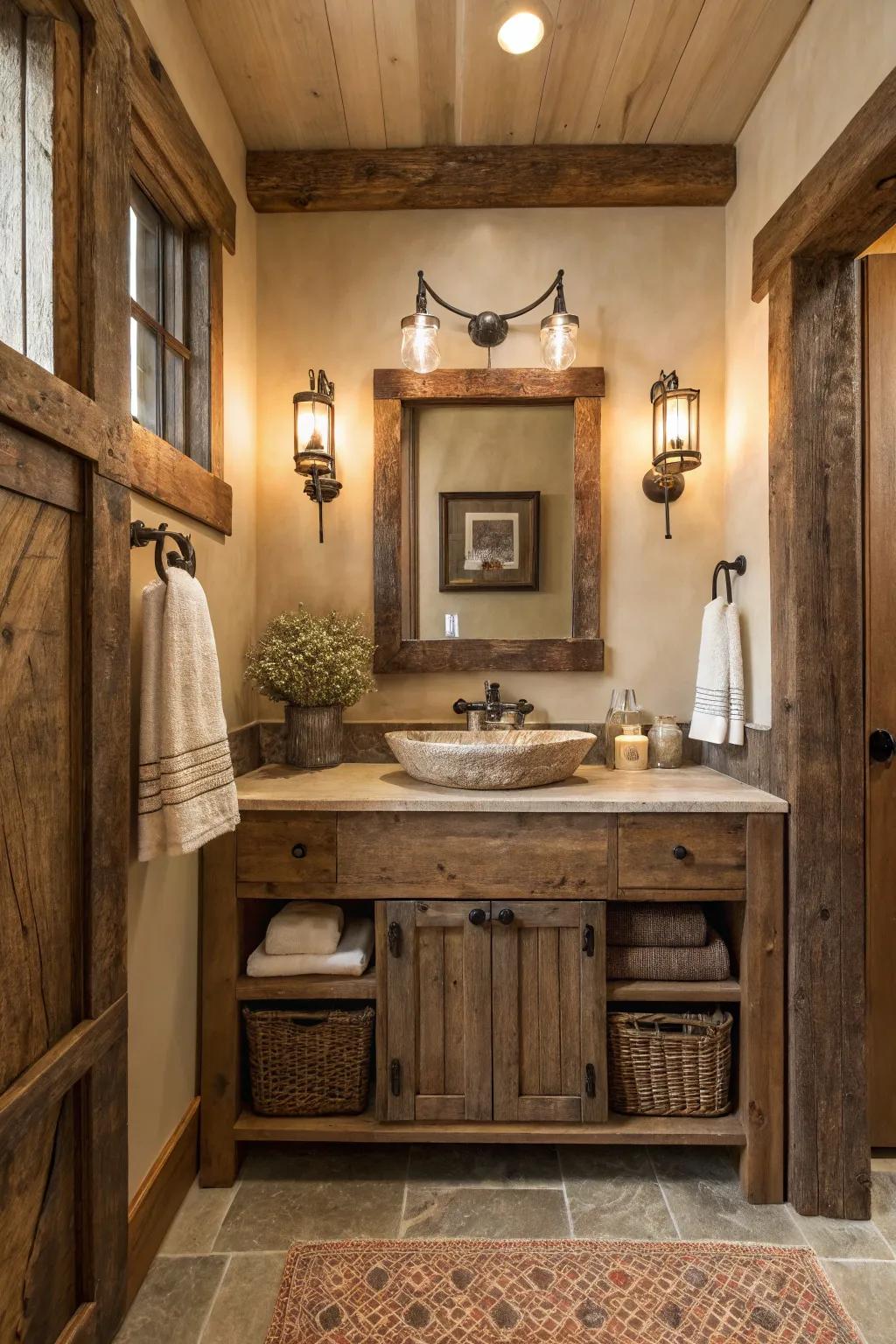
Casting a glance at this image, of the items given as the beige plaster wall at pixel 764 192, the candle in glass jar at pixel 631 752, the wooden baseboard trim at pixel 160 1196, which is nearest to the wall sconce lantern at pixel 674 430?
the beige plaster wall at pixel 764 192

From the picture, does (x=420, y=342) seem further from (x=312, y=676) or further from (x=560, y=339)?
(x=312, y=676)

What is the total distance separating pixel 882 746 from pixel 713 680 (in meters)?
0.42

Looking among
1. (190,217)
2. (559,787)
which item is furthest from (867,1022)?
(190,217)

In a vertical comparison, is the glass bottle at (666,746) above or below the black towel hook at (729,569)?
below

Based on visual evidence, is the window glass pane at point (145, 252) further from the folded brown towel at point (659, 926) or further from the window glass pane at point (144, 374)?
the folded brown towel at point (659, 926)

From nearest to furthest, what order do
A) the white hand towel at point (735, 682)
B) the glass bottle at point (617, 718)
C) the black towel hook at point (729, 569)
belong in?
1. the white hand towel at point (735, 682)
2. the black towel hook at point (729, 569)
3. the glass bottle at point (617, 718)

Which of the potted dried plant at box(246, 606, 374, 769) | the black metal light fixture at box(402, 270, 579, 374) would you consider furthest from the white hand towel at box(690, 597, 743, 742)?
the potted dried plant at box(246, 606, 374, 769)

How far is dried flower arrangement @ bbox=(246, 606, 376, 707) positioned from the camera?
1.92 m

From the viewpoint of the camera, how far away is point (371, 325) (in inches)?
85.7

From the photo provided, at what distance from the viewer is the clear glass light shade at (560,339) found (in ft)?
6.54

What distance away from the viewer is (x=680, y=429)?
2.01m

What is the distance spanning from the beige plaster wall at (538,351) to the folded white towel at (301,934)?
2.15 ft

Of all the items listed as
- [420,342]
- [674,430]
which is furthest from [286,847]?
[674,430]

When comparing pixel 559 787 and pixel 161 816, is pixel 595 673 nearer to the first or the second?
pixel 559 787
